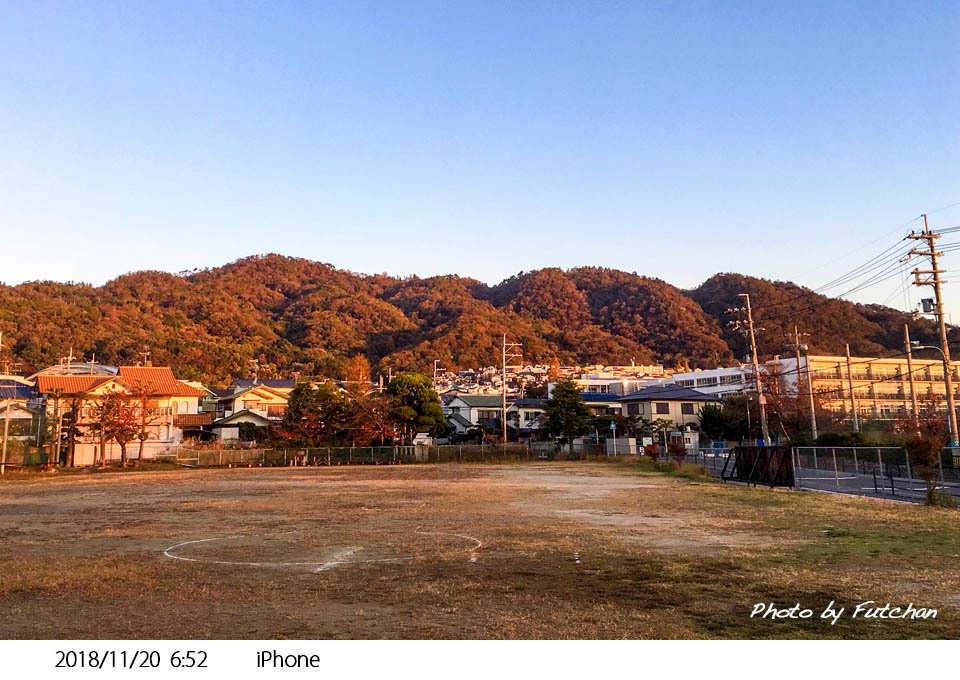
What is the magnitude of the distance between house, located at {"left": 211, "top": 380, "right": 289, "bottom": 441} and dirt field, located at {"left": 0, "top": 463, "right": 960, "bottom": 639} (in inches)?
1775

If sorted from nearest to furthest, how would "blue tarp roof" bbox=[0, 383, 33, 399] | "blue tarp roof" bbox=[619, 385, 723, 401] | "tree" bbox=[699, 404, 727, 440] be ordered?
"blue tarp roof" bbox=[0, 383, 33, 399], "tree" bbox=[699, 404, 727, 440], "blue tarp roof" bbox=[619, 385, 723, 401]

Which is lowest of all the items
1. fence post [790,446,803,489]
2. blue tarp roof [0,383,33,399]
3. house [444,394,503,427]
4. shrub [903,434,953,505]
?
fence post [790,446,803,489]

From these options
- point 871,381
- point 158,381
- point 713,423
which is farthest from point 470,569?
point 871,381

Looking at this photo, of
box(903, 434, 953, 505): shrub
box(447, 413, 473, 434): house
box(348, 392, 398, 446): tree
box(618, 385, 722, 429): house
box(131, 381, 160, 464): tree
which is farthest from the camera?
box(447, 413, 473, 434): house

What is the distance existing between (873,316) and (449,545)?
154625 millimetres

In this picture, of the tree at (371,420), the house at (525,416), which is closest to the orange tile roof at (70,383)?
the tree at (371,420)

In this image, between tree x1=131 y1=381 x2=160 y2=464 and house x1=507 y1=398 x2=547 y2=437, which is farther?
house x1=507 y1=398 x2=547 y2=437

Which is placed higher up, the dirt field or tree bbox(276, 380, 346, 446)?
tree bbox(276, 380, 346, 446)

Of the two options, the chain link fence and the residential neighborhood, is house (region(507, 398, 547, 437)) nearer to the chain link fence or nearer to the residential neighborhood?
the residential neighborhood

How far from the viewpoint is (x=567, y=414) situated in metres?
55.6

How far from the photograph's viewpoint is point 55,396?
47656 millimetres

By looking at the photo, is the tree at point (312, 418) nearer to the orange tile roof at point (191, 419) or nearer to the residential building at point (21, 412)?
the orange tile roof at point (191, 419)

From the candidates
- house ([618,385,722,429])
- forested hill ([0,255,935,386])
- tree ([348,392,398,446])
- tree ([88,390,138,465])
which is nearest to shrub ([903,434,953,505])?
tree ([348,392,398,446])

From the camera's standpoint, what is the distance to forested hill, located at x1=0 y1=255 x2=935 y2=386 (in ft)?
360
